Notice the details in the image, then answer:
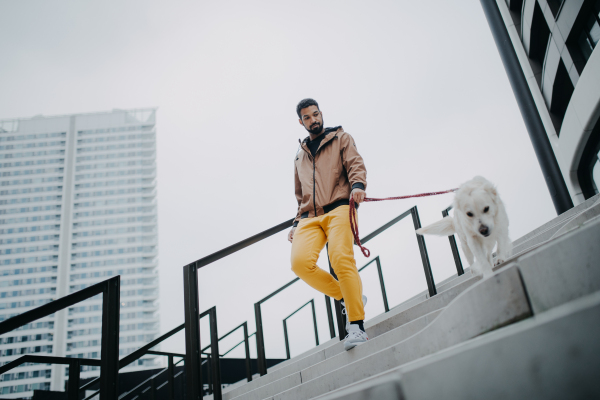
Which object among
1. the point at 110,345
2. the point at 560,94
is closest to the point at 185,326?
the point at 110,345

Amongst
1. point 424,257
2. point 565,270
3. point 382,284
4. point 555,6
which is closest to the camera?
point 565,270

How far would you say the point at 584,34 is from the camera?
7.47 metres

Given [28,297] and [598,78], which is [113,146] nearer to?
[28,297]

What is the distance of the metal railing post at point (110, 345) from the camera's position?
2002 mm

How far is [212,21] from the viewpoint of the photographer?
38.3m

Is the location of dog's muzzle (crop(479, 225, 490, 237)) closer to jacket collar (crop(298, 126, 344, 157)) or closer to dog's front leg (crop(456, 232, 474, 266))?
dog's front leg (crop(456, 232, 474, 266))

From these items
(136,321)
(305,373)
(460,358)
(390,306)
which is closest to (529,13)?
(390,306)

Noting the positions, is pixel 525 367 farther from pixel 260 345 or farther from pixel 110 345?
pixel 260 345

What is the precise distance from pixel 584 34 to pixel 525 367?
940 cm

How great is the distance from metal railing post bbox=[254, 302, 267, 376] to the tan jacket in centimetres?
228

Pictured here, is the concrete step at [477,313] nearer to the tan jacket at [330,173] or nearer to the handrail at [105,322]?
the tan jacket at [330,173]

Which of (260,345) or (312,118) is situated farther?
(260,345)

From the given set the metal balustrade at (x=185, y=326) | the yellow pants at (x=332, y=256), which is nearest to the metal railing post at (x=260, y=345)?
the metal balustrade at (x=185, y=326)

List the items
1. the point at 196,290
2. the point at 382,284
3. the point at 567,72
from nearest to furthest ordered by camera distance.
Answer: the point at 196,290 < the point at 382,284 < the point at 567,72
